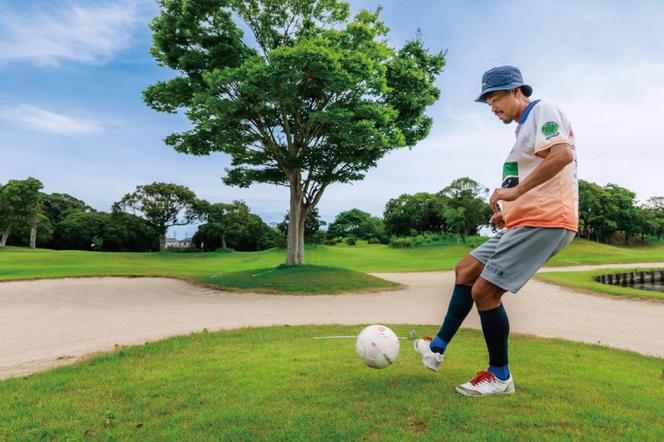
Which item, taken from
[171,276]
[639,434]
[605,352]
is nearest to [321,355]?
[639,434]

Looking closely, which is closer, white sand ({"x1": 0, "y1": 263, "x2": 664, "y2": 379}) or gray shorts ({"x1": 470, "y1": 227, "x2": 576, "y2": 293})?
gray shorts ({"x1": 470, "y1": 227, "x2": 576, "y2": 293})

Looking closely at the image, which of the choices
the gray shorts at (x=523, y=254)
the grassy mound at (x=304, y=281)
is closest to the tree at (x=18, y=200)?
the grassy mound at (x=304, y=281)

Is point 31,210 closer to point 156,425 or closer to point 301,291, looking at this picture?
point 301,291

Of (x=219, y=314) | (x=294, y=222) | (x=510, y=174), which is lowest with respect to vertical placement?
(x=219, y=314)

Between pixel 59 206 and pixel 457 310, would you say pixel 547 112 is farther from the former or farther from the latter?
pixel 59 206

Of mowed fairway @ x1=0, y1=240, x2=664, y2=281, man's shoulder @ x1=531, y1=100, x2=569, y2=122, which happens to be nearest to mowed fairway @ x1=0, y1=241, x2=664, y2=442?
man's shoulder @ x1=531, y1=100, x2=569, y2=122

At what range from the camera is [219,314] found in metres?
9.05

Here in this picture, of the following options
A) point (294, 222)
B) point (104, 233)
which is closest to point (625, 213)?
point (294, 222)

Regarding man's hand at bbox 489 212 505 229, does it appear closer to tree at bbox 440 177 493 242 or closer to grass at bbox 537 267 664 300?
grass at bbox 537 267 664 300

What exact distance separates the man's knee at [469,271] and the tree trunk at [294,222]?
13.9 meters

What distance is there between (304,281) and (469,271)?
11.3 meters

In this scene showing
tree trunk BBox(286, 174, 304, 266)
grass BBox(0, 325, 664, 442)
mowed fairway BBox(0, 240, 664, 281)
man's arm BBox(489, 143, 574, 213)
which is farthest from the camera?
mowed fairway BBox(0, 240, 664, 281)

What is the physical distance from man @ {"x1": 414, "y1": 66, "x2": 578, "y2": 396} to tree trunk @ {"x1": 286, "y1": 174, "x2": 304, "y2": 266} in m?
14.1

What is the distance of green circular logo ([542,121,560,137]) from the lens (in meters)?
2.70
